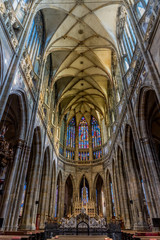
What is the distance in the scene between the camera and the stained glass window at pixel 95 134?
2884cm

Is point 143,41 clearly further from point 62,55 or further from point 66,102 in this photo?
point 66,102

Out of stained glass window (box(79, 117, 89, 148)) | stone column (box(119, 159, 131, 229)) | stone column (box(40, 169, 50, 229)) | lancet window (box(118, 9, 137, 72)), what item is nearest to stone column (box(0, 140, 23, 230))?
stone column (box(40, 169, 50, 229))

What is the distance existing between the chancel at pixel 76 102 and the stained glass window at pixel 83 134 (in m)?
1.03

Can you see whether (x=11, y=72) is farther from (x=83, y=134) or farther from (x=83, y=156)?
(x=83, y=134)

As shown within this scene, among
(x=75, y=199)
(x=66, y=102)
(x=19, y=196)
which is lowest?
(x=19, y=196)

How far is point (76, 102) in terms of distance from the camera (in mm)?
28828

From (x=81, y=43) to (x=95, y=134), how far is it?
15.8 meters

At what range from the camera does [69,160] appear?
26.7 metres

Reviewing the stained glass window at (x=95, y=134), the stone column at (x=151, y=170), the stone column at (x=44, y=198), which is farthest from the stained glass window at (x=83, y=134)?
the stone column at (x=151, y=170)

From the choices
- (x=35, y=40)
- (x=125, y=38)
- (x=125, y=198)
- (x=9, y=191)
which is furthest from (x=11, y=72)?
(x=125, y=198)

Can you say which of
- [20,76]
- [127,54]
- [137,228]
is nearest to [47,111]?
[20,76]

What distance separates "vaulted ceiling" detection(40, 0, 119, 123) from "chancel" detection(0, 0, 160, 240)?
0.10 metres

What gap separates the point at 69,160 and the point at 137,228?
1647cm

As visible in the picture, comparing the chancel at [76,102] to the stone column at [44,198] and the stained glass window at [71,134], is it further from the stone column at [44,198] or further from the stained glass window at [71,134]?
the stained glass window at [71,134]
